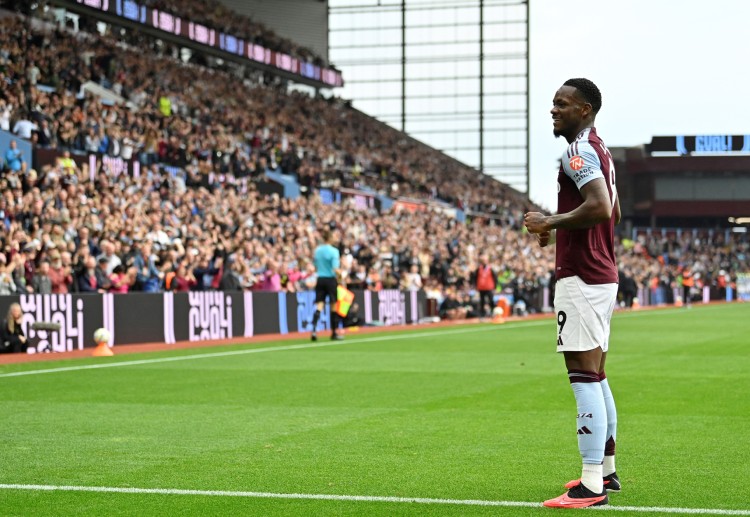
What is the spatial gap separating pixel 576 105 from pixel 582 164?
0.40 metres

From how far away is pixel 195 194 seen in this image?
1229 inches

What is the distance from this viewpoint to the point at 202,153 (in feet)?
120

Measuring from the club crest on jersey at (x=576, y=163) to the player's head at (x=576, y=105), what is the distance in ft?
0.82

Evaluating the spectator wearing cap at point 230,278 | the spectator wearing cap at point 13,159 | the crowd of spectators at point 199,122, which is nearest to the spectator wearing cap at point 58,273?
the spectator wearing cap at point 230,278

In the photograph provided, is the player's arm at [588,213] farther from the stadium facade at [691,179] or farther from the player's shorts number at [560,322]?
the stadium facade at [691,179]

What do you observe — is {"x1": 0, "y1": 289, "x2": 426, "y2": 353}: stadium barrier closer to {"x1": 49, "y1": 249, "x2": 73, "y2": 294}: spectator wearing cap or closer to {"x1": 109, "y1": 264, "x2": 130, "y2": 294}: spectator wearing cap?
{"x1": 109, "y1": 264, "x2": 130, "y2": 294}: spectator wearing cap

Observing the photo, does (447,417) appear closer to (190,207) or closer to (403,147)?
(190,207)

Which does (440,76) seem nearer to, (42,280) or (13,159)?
(13,159)

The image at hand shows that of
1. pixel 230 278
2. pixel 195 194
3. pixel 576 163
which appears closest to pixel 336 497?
pixel 576 163

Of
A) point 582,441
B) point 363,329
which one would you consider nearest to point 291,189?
point 363,329

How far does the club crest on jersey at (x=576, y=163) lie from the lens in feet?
20.4

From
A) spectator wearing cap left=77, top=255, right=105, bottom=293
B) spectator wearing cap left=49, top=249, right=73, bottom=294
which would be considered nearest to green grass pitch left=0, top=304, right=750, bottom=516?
spectator wearing cap left=49, top=249, right=73, bottom=294

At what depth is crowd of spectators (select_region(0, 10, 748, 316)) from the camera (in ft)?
74.9

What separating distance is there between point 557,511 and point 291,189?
35782 mm
